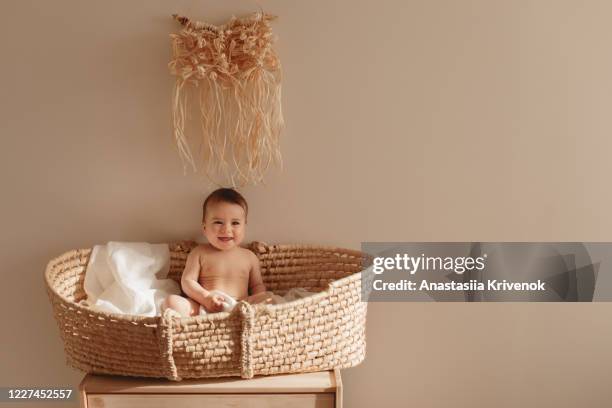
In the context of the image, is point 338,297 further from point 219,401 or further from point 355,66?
point 355,66

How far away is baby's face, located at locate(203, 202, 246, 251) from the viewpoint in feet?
5.56

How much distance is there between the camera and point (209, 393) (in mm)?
1459

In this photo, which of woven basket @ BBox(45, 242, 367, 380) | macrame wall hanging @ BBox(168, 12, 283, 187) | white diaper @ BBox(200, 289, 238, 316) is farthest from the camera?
macrame wall hanging @ BBox(168, 12, 283, 187)

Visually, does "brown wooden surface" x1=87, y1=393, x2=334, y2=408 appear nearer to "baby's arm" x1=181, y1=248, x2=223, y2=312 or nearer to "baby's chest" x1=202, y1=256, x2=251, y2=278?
"baby's arm" x1=181, y1=248, x2=223, y2=312

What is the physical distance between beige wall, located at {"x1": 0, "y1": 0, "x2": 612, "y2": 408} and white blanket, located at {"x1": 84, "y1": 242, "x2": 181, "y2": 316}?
9 centimetres

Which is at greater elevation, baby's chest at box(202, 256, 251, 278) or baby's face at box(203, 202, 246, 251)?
baby's face at box(203, 202, 246, 251)

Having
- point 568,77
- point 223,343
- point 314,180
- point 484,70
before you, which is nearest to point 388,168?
point 314,180

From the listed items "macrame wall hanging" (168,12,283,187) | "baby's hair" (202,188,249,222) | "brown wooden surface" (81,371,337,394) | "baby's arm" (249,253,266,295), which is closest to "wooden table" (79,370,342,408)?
"brown wooden surface" (81,371,337,394)

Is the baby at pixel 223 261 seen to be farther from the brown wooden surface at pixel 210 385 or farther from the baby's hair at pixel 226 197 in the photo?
the brown wooden surface at pixel 210 385

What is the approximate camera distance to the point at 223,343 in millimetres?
1412

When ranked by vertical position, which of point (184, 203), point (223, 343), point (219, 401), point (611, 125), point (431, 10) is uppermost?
point (431, 10)

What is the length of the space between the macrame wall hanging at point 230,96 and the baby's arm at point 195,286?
22cm

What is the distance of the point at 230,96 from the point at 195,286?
50cm

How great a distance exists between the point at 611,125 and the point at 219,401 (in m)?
1.25
